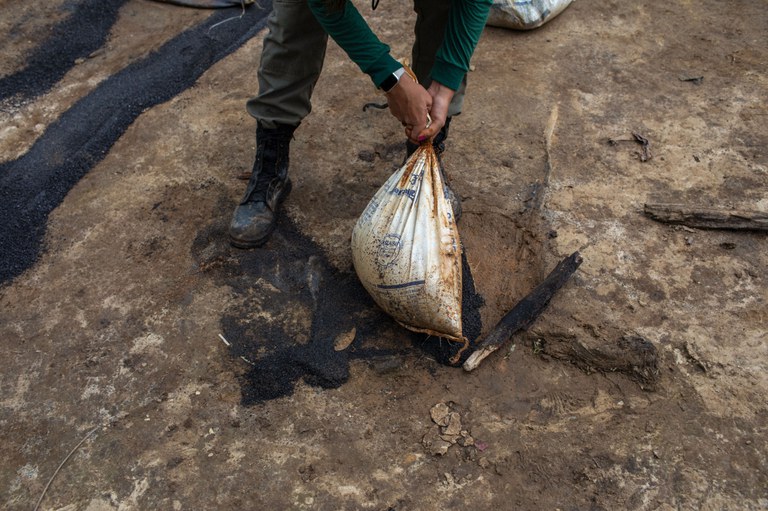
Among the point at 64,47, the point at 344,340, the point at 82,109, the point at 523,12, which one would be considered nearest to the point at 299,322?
the point at 344,340

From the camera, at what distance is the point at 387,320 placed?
2.46 m

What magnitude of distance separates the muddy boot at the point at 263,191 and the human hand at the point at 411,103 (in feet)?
2.65

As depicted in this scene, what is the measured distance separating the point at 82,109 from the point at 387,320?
7.46ft

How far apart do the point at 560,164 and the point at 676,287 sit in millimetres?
882

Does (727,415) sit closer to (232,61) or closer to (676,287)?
(676,287)

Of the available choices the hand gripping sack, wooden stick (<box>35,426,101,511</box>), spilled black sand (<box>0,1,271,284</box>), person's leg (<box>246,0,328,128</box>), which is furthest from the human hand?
spilled black sand (<box>0,1,271,284</box>)

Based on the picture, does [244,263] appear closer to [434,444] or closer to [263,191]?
[263,191]

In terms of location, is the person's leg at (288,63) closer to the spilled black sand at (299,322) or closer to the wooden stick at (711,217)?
the spilled black sand at (299,322)

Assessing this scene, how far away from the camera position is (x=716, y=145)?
126 inches

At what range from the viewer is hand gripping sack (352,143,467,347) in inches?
86.1

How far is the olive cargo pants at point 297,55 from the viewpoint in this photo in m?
2.53

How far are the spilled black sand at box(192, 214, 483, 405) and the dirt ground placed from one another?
0.01 m

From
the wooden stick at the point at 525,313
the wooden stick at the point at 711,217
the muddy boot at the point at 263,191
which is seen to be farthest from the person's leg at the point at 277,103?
the wooden stick at the point at 711,217

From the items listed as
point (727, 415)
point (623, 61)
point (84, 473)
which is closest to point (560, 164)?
point (623, 61)
